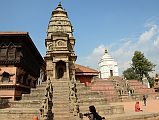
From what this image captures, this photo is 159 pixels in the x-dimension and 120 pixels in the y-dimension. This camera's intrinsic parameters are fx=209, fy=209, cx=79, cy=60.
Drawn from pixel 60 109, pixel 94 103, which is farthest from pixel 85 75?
pixel 60 109

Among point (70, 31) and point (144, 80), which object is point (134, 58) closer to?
point (144, 80)

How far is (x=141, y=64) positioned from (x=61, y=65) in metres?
32.9

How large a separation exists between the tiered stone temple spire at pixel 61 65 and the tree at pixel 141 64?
2426cm

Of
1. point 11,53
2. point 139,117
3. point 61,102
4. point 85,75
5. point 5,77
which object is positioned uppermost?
point 11,53

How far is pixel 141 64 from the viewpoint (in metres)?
58.6

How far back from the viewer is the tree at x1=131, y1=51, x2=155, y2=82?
58375 millimetres

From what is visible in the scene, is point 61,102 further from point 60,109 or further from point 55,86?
point 55,86

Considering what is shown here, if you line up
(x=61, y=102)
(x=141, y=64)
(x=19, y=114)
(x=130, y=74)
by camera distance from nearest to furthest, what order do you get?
(x=19, y=114)
(x=61, y=102)
(x=141, y=64)
(x=130, y=74)

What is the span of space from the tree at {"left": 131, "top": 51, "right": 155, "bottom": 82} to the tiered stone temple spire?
24.3m

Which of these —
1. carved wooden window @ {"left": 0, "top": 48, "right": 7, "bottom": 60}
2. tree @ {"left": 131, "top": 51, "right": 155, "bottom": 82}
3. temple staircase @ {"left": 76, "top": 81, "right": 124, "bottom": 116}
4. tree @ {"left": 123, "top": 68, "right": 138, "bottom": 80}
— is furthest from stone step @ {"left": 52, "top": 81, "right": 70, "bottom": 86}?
tree @ {"left": 123, "top": 68, "right": 138, "bottom": 80}

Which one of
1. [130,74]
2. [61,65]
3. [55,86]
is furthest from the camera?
[130,74]

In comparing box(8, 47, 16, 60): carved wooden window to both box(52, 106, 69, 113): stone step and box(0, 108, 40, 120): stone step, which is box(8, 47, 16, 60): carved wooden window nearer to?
box(0, 108, 40, 120): stone step

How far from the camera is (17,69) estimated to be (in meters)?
30.8

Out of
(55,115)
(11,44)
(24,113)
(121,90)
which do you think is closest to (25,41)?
(11,44)
